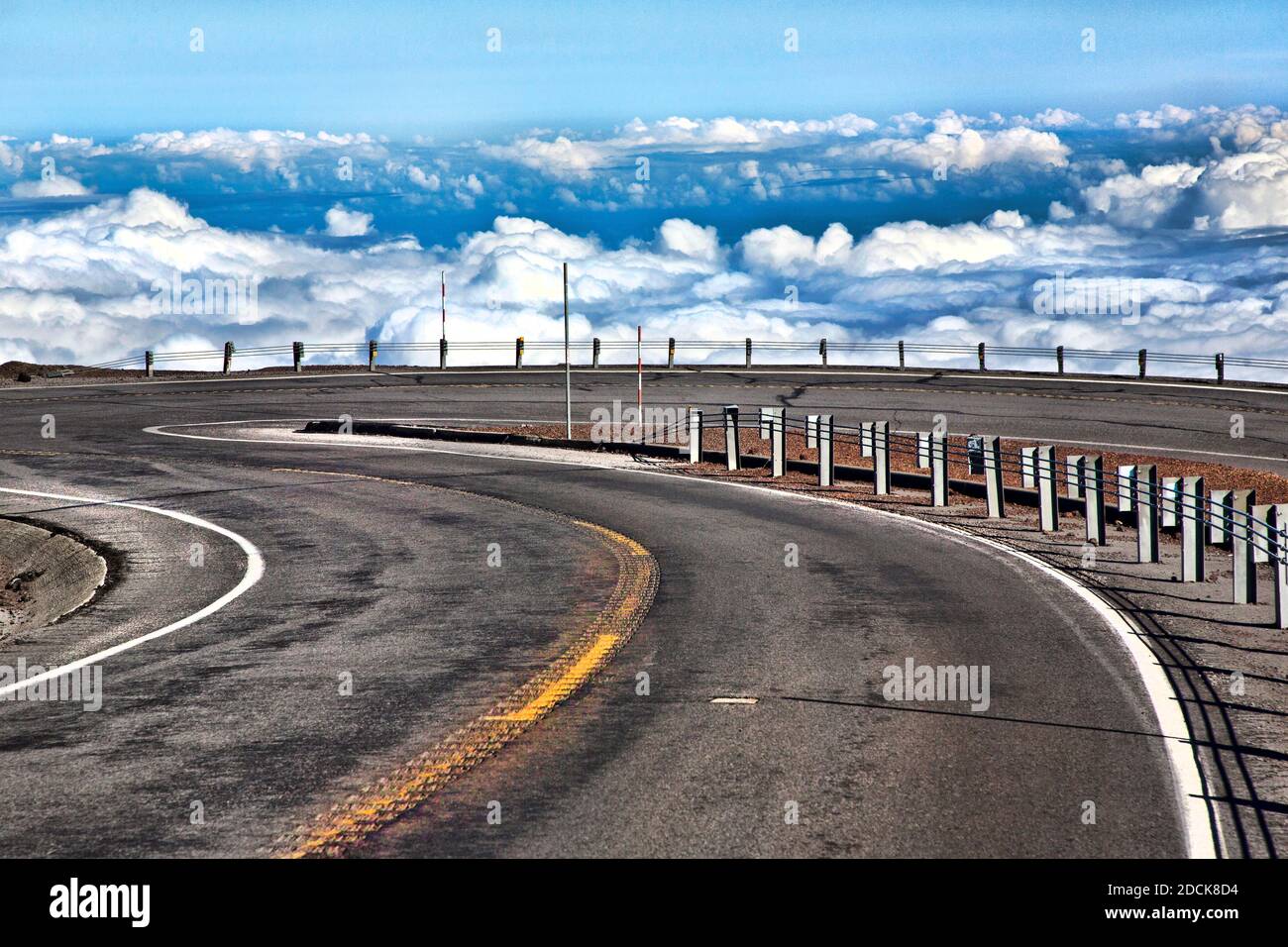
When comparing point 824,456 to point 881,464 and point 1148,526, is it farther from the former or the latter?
point 1148,526

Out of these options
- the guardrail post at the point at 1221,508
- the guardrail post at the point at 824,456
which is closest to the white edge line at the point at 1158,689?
the guardrail post at the point at 824,456

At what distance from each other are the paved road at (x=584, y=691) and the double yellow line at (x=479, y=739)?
129 mm

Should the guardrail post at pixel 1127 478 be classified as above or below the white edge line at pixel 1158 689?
above

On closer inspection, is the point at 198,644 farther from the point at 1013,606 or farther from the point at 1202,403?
the point at 1202,403

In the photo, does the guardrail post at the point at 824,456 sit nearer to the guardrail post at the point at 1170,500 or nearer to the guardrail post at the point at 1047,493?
the guardrail post at the point at 1047,493

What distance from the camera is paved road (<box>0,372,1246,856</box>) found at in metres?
7.27

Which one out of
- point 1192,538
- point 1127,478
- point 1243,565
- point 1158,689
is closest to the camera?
point 1158,689

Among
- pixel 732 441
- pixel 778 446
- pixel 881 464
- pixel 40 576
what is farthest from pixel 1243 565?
pixel 40 576

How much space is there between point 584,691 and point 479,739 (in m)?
1.41

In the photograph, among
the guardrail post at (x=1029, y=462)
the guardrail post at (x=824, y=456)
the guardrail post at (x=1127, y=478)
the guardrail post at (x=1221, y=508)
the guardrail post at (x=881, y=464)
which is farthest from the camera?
the guardrail post at (x=824, y=456)

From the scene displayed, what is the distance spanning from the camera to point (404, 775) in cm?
808

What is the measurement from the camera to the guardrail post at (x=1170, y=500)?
52.6 feet

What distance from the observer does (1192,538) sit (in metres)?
15.5
